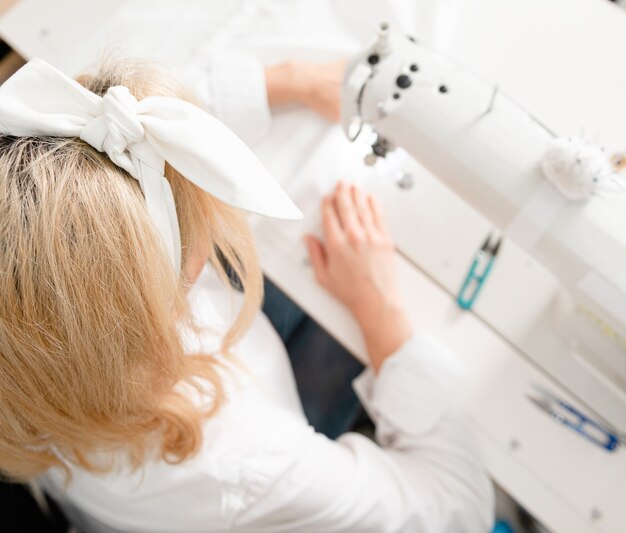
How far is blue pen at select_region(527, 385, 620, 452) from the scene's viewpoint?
0.71 metres

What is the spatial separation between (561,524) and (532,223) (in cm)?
40

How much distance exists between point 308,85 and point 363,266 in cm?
31

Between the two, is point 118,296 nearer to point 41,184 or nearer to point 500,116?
point 41,184

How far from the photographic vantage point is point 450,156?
585 mm

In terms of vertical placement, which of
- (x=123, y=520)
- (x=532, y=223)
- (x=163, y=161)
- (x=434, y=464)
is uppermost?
(x=532, y=223)

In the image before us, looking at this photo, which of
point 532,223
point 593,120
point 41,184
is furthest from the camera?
point 593,120

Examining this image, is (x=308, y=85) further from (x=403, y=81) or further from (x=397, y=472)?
(x=397, y=472)

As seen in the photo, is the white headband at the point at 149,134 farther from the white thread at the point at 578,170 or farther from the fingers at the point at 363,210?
the fingers at the point at 363,210

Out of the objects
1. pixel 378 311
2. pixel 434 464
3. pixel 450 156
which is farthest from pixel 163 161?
pixel 434 464

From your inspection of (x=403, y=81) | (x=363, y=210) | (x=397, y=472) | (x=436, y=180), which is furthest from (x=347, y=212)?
(x=397, y=472)

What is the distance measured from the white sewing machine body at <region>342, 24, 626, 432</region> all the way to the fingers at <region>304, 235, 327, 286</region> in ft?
0.68

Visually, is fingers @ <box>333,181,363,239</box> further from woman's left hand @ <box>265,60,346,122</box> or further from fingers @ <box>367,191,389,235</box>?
woman's left hand @ <box>265,60,346,122</box>

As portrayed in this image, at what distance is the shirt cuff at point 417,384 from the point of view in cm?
73

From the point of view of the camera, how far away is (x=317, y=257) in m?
0.81
